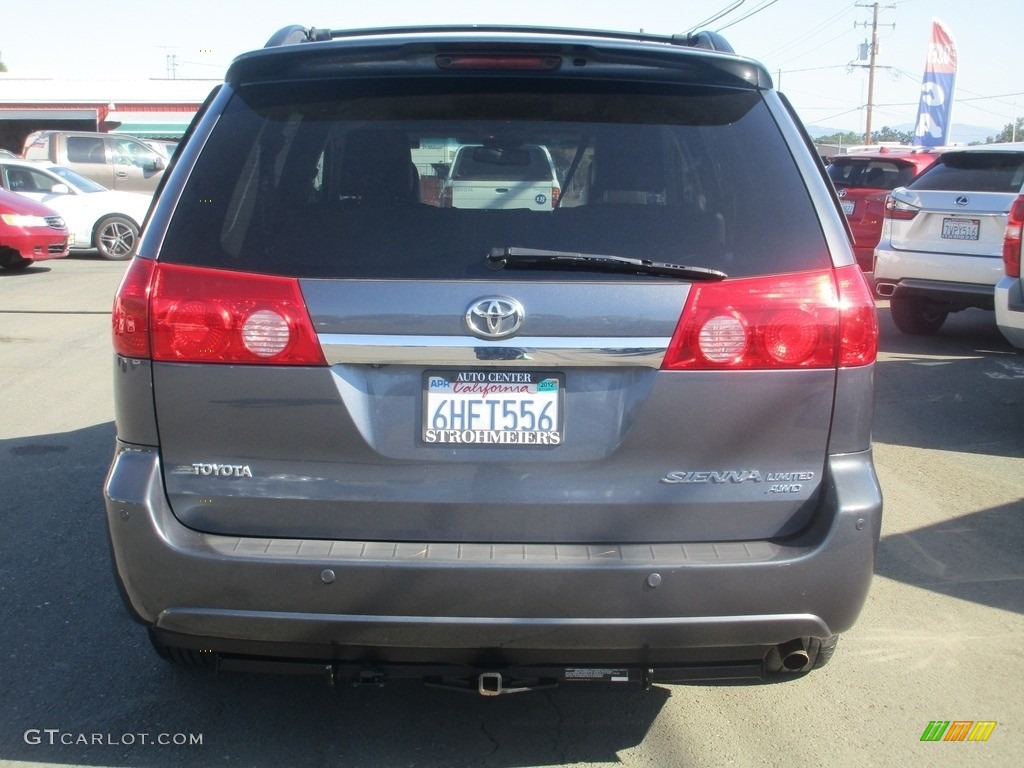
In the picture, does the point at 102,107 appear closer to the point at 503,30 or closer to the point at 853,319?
the point at 503,30

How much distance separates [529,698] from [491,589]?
1085mm

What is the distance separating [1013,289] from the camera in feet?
23.1

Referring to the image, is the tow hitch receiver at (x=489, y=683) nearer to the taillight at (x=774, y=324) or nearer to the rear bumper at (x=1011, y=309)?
the taillight at (x=774, y=324)

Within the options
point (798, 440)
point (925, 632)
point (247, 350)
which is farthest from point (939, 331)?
point (247, 350)

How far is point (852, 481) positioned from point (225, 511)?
5.34 ft

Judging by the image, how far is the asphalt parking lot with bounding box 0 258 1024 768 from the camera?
3246mm

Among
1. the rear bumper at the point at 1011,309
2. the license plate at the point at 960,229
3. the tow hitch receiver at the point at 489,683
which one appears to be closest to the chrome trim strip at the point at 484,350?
the tow hitch receiver at the point at 489,683

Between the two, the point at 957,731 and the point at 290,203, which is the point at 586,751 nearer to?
the point at 957,731

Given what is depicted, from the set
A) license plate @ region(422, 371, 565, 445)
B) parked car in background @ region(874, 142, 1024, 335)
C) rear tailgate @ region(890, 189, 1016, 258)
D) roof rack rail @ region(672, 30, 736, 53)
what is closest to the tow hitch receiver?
license plate @ region(422, 371, 565, 445)

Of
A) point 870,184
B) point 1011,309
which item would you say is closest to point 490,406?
point 1011,309

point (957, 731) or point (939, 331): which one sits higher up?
point (957, 731)

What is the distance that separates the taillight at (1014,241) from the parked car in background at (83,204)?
1394 centimetres

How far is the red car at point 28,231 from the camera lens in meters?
14.7

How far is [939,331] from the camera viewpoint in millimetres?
10898
